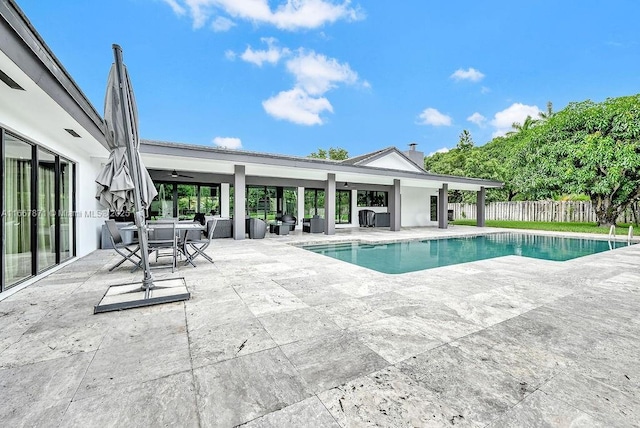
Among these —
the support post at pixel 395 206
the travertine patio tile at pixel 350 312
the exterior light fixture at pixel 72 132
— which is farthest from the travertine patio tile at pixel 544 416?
the support post at pixel 395 206

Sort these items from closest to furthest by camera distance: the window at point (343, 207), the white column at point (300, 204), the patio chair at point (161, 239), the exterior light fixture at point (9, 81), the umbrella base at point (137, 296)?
the exterior light fixture at point (9, 81) < the umbrella base at point (137, 296) < the patio chair at point (161, 239) < the white column at point (300, 204) < the window at point (343, 207)

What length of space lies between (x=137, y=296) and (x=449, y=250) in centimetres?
881

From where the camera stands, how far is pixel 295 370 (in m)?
2.12

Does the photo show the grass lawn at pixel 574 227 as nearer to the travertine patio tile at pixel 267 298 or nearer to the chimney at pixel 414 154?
the chimney at pixel 414 154

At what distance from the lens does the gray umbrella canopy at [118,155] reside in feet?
10.8

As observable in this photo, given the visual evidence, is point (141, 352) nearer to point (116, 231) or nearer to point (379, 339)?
point (379, 339)

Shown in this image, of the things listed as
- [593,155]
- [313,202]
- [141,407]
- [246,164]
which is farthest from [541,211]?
[141,407]

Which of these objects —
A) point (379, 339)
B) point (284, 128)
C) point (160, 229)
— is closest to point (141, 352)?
point (379, 339)

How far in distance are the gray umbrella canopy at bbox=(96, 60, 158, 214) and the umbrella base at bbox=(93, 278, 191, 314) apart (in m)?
1.08

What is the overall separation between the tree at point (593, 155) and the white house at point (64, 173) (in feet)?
17.4

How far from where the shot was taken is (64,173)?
20.5ft

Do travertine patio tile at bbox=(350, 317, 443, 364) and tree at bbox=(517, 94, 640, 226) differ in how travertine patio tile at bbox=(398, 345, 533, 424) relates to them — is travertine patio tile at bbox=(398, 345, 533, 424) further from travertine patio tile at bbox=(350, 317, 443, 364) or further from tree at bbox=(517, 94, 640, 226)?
tree at bbox=(517, 94, 640, 226)

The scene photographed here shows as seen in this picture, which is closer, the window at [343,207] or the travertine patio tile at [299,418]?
the travertine patio tile at [299,418]

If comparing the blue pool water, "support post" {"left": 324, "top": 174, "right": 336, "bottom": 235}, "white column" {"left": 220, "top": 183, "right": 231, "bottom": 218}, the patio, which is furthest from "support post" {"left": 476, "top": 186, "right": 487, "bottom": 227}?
"white column" {"left": 220, "top": 183, "right": 231, "bottom": 218}
